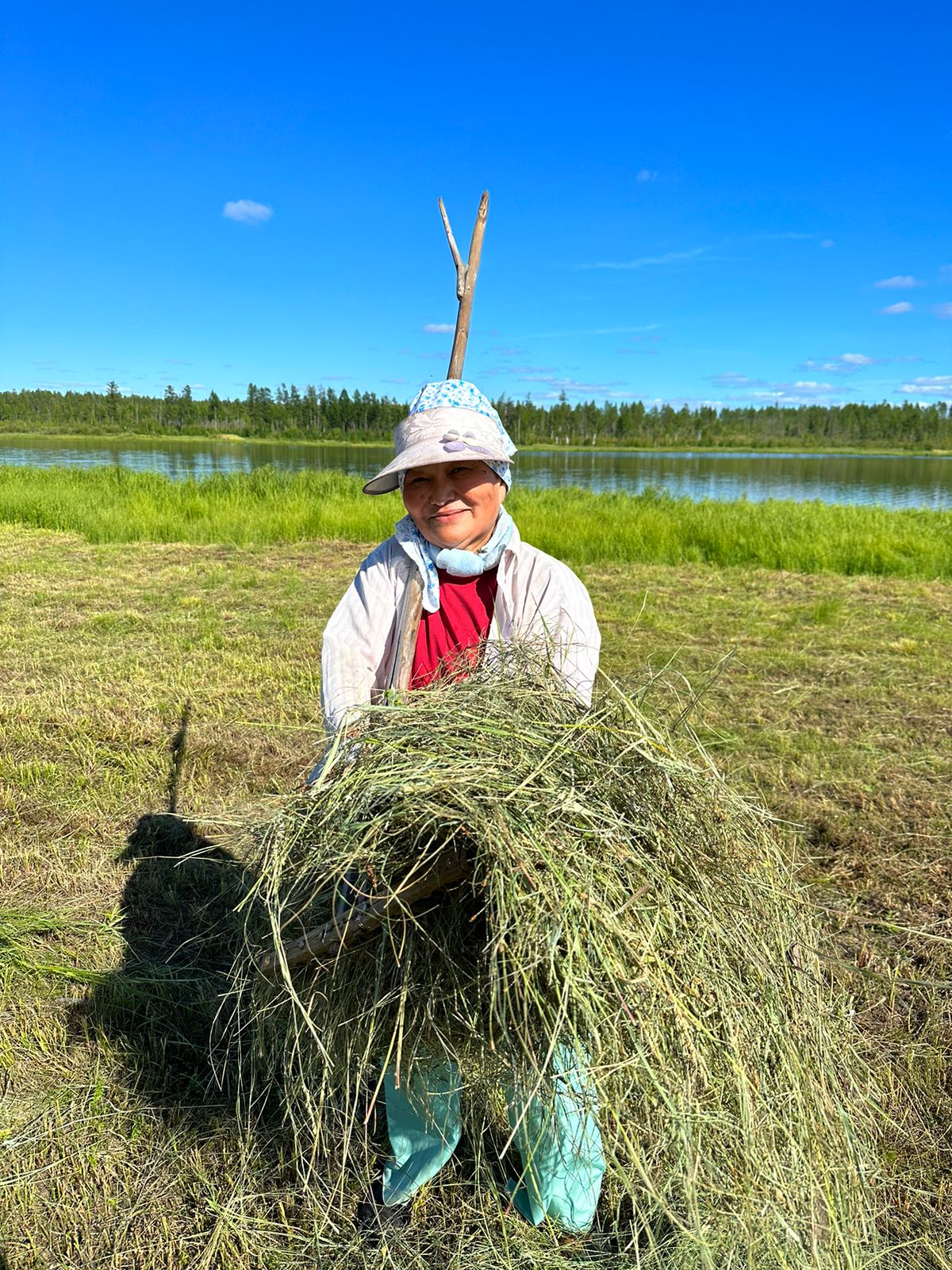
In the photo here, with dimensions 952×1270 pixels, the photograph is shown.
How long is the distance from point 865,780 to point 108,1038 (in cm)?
333

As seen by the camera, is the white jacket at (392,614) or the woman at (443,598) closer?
the woman at (443,598)

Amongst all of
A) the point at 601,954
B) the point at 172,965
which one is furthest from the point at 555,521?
A: the point at 601,954

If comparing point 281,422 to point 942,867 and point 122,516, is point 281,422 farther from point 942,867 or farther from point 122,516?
point 942,867

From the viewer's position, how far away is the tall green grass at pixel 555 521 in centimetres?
1012

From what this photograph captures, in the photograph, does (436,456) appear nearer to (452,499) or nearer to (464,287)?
(452,499)

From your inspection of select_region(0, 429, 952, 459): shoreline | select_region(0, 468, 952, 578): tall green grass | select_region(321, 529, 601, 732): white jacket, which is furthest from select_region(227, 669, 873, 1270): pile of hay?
select_region(0, 429, 952, 459): shoreline

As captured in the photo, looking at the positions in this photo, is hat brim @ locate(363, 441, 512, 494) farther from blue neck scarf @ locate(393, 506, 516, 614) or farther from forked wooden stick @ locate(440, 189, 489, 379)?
forked wooden stick @ locate(440, 189, 489, 379)

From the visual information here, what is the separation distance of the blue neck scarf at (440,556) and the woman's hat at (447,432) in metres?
0.16

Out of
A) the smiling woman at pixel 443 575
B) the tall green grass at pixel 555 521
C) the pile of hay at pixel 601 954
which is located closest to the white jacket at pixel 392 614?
the smiling woman at pixel 443 575

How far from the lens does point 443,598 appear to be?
2064 mm

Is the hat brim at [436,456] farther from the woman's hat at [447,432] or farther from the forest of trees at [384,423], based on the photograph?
the forest of trees at [384,423]

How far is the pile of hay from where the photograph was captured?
1.26m

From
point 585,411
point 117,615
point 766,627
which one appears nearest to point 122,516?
point 117,615

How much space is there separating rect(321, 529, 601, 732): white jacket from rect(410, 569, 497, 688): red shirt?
0.21 feet
